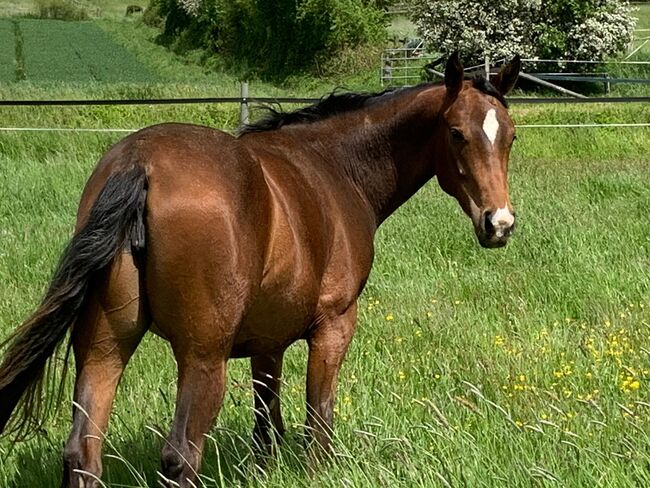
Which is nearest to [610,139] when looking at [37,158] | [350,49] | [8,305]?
[37,158]

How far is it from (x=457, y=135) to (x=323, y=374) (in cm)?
110

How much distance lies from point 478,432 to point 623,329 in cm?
234

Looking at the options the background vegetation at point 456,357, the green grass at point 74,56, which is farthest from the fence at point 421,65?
the background vegetation at point 456,357

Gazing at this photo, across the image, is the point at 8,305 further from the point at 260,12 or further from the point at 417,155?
the point at 260,12

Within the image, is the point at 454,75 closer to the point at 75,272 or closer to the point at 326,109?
the point at 326,109

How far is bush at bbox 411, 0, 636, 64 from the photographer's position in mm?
26141

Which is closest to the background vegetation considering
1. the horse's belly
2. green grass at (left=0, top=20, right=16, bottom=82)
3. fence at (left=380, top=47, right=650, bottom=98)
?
the horse's belly

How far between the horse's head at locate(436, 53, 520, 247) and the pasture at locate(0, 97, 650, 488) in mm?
711

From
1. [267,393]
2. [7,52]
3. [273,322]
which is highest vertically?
[273,322]

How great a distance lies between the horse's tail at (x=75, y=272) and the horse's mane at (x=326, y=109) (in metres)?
1.21

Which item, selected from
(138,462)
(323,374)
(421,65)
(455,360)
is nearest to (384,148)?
(323,374)

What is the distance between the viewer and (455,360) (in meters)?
5.14

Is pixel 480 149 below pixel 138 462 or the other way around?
the other way around

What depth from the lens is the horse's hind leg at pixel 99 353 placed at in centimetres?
280
